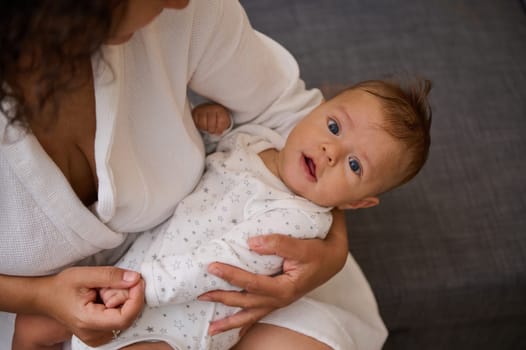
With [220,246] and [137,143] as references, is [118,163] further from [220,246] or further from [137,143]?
[220,246]

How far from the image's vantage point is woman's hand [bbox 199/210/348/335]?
3.36ft

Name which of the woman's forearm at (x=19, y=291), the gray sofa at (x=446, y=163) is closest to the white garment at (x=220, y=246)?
the woman's forearm at (x=19, y=291)

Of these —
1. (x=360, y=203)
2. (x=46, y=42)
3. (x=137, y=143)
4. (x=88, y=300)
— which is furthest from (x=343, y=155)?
(x=46, y=42)

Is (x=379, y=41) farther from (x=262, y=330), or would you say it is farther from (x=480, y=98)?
(x=262, y=330)

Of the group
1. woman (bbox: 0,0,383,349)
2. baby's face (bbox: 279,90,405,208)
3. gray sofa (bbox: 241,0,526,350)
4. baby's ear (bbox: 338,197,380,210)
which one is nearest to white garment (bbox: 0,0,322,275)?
woman (bbox: 0,0,383,349)

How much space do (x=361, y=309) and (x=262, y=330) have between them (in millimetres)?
242

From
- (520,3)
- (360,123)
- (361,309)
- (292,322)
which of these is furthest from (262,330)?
(520,3)

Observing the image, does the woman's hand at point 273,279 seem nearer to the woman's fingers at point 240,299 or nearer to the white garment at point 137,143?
the woman's fingers at point 240,299

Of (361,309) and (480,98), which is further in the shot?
(480,98)

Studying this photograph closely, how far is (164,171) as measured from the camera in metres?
1.06

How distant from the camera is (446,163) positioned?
1.59 metres

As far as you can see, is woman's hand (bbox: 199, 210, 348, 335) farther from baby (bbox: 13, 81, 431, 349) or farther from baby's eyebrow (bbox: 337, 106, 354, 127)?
baby's eyebrow (bbox: 337, 106, 354, 127)

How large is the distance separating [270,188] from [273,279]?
0.15 metres

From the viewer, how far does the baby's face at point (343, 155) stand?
1107 millimetres
